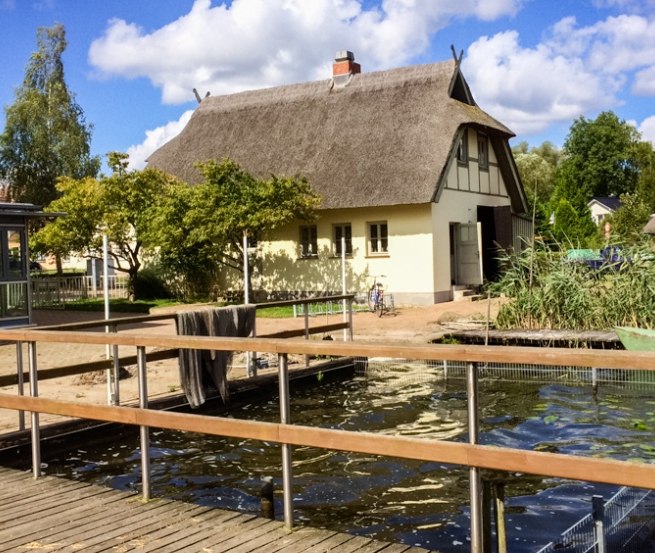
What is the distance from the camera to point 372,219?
22656 millimetres

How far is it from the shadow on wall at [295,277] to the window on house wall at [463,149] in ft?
14.1

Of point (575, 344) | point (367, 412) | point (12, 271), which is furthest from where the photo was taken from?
point (12, 271)

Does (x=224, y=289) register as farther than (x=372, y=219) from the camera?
Yes

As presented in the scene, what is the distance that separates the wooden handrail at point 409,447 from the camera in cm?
304

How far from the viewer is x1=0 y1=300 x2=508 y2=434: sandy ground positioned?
9898mm

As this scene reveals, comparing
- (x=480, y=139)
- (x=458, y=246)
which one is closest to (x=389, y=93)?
(x=480, y=139)

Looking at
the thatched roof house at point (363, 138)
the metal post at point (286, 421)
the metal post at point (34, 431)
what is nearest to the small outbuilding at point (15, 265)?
the thatched roof house at point (363, 138)

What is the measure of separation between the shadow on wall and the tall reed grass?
803 centimetres

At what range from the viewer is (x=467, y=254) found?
77.0ft

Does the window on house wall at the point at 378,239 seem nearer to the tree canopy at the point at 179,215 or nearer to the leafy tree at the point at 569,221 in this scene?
the tree canopy at the point at 179,215

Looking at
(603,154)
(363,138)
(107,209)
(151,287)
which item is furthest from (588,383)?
(603,154)

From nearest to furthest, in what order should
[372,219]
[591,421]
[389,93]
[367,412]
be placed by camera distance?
[591,421], [367,412], [372,219], [389,93]

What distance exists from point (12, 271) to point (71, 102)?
981 inches

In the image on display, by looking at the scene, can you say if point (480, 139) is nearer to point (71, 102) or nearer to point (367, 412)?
point (367, 412)
